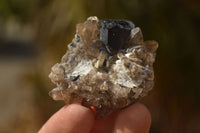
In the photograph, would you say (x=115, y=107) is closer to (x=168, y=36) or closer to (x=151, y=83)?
(x=151, y=83)

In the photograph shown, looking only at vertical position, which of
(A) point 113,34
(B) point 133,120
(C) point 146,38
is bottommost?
(B) point 133,120

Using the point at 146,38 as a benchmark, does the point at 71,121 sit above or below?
below

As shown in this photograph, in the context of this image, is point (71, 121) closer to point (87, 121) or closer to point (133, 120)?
point (87, 121)

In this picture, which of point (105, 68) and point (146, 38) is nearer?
point (105, 68)

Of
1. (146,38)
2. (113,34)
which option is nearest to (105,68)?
(113,34)

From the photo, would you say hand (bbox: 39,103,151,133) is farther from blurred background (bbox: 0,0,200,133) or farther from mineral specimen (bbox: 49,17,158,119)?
blurred background (bbox: 0,0,200,133)

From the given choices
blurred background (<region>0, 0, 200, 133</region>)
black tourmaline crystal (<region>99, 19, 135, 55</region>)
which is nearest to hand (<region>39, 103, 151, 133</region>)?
black tourmaline crystal (<region>99, 19, 135, 55</region>)

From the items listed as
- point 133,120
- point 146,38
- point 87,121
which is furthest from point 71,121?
point 146,38

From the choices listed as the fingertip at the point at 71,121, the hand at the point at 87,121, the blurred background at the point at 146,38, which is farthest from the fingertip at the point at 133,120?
the blurred background at the point at 146,38
